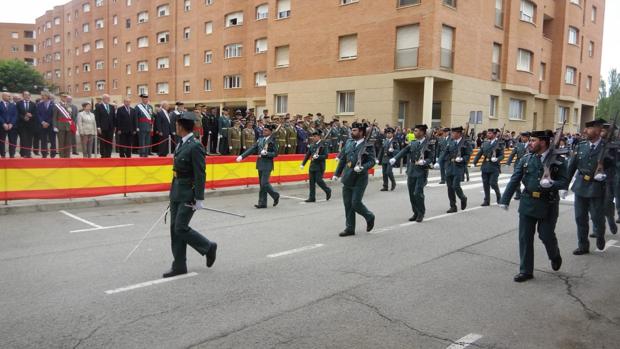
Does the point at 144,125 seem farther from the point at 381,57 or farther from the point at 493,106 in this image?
the point at 493,106

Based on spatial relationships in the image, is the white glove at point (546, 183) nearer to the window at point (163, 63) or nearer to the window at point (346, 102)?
the window at point (346, 102)

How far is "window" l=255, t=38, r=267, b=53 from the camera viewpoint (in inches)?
1598

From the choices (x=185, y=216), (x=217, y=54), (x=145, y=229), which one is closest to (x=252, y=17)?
(x=217, y=54)

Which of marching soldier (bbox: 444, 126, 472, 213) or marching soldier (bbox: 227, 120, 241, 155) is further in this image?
marching soldier (bbox: 227, 120, 241, 155)

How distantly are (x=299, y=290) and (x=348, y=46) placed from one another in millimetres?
27643

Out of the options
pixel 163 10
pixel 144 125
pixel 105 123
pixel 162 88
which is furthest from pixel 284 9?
pixel 105 123

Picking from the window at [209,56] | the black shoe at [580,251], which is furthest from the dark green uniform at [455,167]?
the window at [209,56]

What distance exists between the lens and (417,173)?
10742 mm

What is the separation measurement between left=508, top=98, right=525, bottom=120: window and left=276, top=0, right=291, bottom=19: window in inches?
674

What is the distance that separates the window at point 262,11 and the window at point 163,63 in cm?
1400

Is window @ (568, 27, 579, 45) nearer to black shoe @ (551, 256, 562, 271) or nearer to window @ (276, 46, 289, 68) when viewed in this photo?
window @ (276, 46, 289, 68)

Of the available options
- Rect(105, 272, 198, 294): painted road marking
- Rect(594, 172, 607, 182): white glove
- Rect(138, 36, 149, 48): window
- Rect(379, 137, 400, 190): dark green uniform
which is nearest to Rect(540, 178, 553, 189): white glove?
Rect(594, 172, 607, 182): white glove

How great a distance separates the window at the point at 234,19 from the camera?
4281 centimetres

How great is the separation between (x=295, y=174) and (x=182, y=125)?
10728 millimetres
